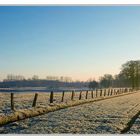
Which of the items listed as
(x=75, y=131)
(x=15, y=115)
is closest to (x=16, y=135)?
(x=75, y=131)

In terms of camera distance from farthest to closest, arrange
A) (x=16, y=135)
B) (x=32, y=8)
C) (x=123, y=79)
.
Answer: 1. (x=123, y=79)
2. (x=32, y=8)
3. (x=16, y=135)

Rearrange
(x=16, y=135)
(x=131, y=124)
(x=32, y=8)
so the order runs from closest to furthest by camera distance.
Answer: (x=16, y=135) → (x=131, y=124) → (x=32, y=8)

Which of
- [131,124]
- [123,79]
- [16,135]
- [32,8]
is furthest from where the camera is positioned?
[123,79]

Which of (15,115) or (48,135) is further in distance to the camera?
(15,115)
